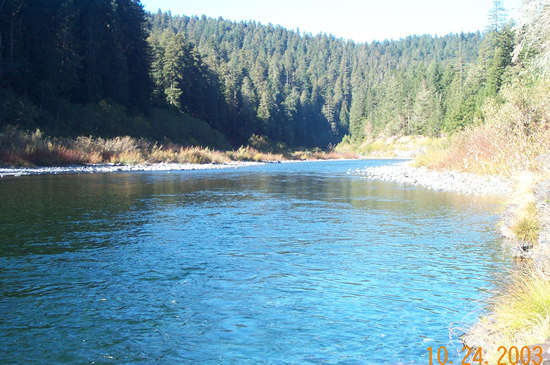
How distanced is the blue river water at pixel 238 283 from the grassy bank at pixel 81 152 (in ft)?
56.4

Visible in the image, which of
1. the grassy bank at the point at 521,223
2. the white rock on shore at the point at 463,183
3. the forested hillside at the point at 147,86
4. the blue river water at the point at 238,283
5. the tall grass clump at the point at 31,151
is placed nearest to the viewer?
the grassy bank at the point at 521,223

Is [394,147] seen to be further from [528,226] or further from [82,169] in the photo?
[528,226]

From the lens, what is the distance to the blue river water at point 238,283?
16.8 feet

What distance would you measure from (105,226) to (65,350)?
721 centimetres

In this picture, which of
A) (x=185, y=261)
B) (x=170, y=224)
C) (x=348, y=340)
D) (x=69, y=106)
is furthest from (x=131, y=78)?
(x=348, y=340)

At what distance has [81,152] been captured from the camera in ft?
112

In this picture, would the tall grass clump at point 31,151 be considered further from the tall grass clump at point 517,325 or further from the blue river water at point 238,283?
the tall grass clump at point 517,325

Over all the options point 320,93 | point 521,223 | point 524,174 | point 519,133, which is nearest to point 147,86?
point 519,133

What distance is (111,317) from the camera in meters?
5.83

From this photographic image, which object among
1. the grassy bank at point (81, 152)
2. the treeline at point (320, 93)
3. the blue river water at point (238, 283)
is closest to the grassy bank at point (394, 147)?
the treeline at point (320, 93)

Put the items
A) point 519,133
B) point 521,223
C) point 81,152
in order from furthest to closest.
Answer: point 81,152, point 519,133, point 521,223

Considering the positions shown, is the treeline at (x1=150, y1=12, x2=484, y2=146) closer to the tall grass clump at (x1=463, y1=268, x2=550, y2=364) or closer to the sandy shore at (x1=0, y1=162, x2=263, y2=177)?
the sandy shore at (x1=0, y1=162, x2=263, y2=177)

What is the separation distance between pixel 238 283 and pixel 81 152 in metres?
30.3
